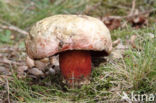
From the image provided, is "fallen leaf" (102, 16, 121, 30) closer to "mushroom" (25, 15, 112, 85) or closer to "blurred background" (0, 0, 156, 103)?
"blurred background" (0, 0, 156, 103)

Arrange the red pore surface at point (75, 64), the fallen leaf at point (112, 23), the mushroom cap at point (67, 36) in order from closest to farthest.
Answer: the mushroom cap at point (67, 36)
the red pore surface at point (75, 64)
the fallen leaf at point (112, 23)

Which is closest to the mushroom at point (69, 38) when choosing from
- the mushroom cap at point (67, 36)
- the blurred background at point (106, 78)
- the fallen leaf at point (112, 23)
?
the mushroom cap at point (67, 36)

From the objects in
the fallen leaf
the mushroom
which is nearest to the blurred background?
the fallen leaf

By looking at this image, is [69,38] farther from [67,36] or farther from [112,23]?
[112,23]

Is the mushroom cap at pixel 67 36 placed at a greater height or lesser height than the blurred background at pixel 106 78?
greater

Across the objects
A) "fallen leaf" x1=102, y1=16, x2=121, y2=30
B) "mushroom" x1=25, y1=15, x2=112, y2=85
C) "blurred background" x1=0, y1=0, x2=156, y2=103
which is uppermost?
"fallen leaf" x1=102, y1=16, x2=121, y2=30

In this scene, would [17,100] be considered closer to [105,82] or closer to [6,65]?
[105,82]

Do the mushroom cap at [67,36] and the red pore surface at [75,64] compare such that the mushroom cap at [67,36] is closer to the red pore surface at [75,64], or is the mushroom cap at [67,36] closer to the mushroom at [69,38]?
the mushroom at [69,38]

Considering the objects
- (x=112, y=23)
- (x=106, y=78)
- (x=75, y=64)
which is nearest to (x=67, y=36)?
(x=75, y=64)
